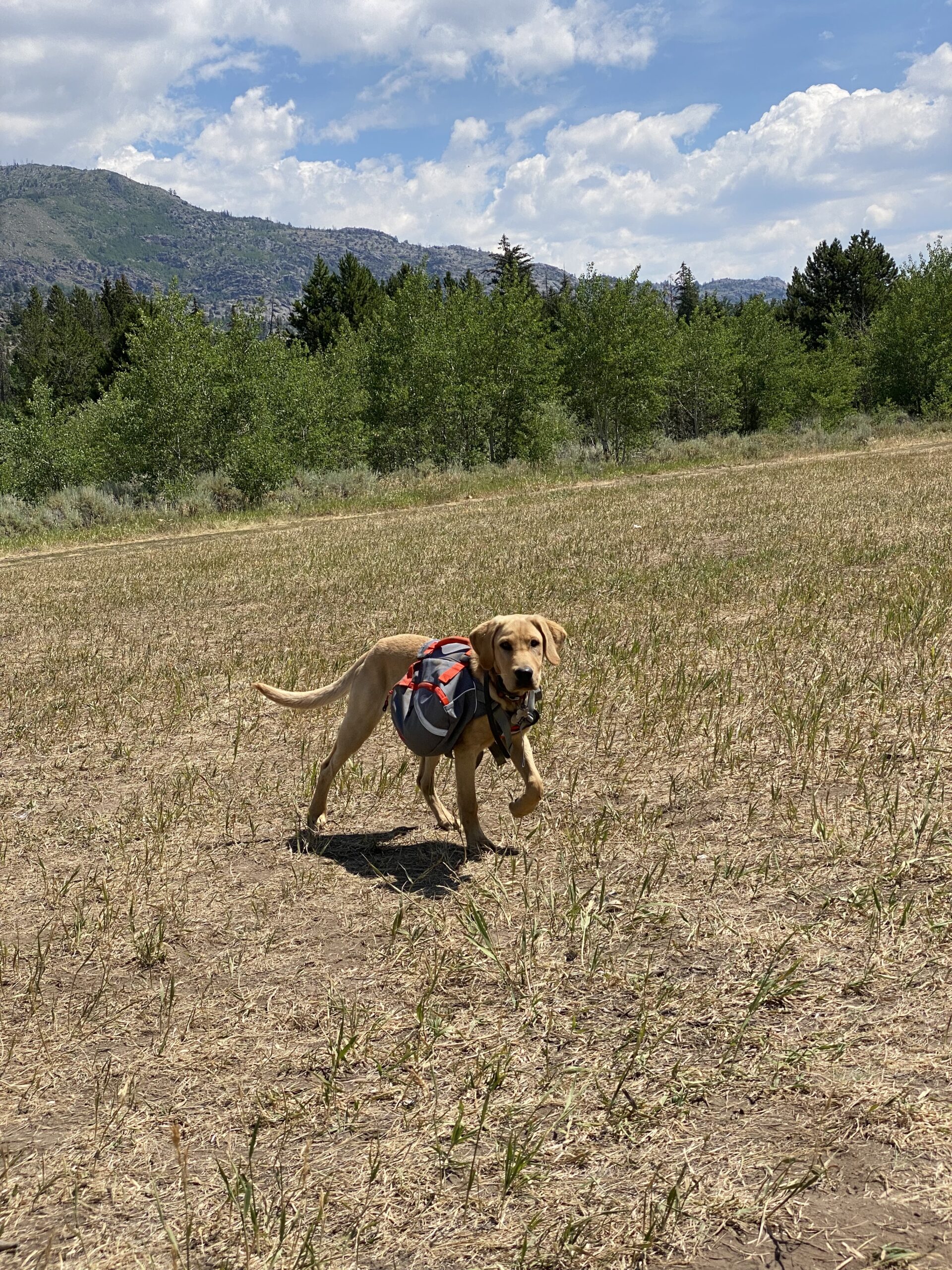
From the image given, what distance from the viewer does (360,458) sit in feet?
140

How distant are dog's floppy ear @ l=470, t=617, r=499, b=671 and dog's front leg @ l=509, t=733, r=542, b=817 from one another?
0.38m

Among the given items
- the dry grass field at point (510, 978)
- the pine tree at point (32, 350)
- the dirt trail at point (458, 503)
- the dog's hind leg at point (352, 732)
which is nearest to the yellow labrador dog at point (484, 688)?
the dog's hind leg at point (352, 732)

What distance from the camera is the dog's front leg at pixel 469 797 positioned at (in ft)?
15.0

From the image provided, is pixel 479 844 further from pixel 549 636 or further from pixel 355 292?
pixel 355 292

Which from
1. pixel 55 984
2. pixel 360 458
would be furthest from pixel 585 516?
pixel 360 458

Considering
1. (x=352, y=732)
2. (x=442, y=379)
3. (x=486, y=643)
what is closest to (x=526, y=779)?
(x=486, y=643)

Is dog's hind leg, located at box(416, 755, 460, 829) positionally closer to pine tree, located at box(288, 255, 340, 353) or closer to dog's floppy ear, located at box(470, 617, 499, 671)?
dog's floppy ear, located at box(470, 617, 499, 671)

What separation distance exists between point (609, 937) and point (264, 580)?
11605 millimetres

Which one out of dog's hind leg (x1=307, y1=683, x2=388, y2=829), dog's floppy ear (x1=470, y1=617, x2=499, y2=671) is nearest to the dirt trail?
dog's hind leg (x1=307, y1=683, x2=388, y2=829)

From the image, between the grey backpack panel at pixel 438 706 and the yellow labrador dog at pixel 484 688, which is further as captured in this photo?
the grey backpack panel at pixel 438 706

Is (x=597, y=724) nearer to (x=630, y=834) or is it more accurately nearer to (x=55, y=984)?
(x=630, y=834)

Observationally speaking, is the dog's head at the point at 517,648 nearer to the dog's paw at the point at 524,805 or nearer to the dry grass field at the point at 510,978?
the dog's paw at the point at 524,805

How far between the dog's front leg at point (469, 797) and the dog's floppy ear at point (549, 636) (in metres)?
0.57

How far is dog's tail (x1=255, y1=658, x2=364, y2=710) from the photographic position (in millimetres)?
5324
